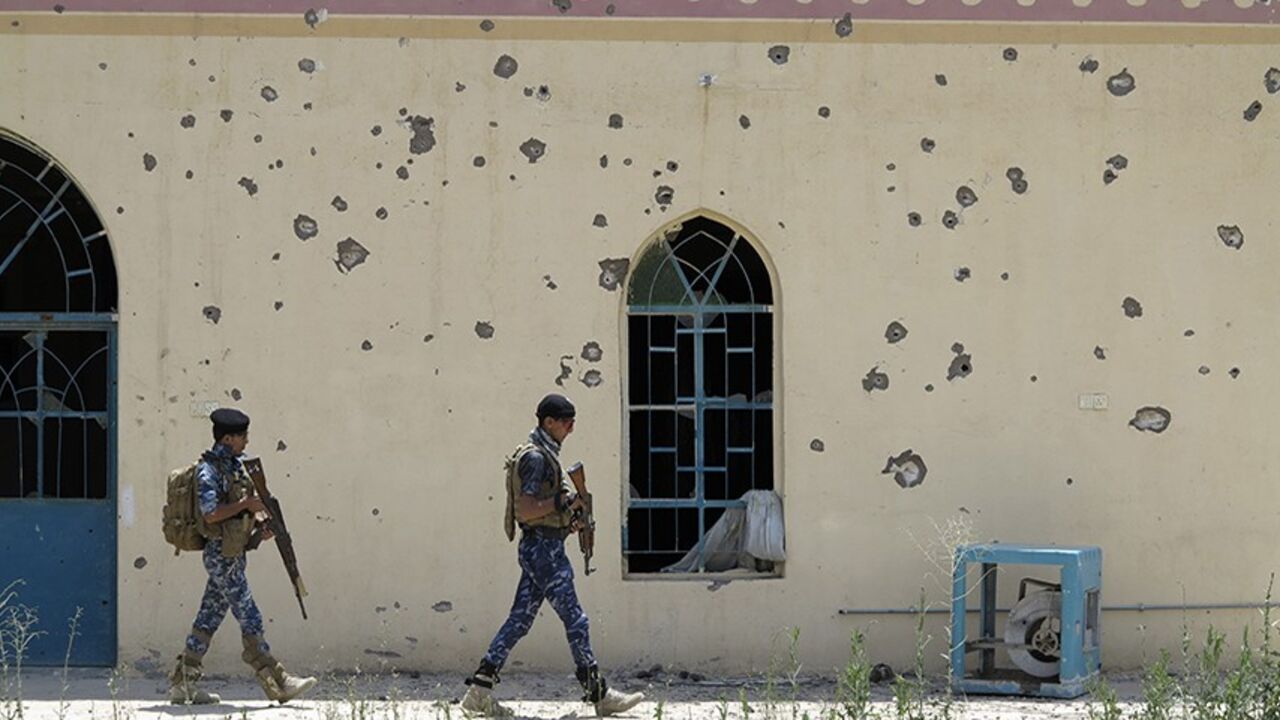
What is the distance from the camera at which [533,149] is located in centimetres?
1169

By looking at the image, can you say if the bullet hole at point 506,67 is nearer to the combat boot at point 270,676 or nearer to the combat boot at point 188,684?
the combat boot at point 270,676

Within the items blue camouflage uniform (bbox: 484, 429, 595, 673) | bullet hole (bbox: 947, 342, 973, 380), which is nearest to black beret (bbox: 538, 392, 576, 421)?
blue camouflage uniform (bbox: 484, 429, 595, 673)

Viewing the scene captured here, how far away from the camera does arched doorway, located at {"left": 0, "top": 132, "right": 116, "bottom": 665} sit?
11.7 m

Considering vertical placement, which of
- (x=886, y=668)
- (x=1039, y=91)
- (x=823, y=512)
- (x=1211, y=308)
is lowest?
(x=886, y=668)

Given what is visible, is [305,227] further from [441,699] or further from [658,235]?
[441,699]

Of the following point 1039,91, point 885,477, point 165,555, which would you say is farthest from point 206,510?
point 1039,91

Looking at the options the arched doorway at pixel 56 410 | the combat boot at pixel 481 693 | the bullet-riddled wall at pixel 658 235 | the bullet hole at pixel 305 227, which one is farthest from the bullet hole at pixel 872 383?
the arched doorway at pixel 56 410

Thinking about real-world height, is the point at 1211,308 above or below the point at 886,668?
above

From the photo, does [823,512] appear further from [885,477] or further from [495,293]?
[495,293]

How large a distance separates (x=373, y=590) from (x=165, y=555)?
3.94 feet

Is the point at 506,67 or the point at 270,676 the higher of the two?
the point at 506,67

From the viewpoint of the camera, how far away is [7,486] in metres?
11.8

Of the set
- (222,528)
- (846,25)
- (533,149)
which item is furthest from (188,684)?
(846,25)

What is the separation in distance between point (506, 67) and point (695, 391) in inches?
85.3
